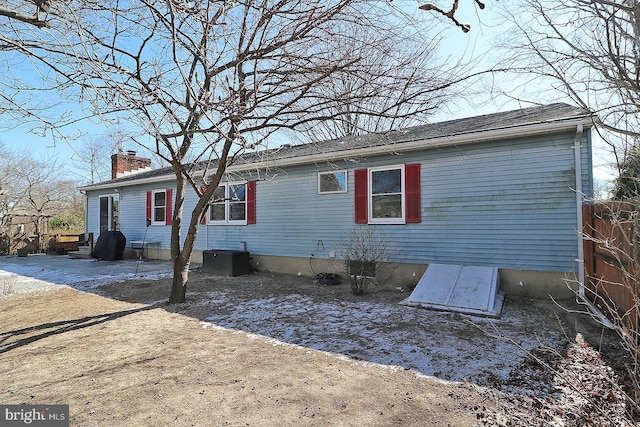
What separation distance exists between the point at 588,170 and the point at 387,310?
13.1ft

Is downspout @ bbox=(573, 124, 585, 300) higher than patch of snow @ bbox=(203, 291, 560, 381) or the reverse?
higher

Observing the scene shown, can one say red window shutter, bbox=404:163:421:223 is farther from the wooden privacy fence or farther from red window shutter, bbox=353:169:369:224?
the wooden privacy fence

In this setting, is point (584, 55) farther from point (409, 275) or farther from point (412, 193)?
point (409, 275)

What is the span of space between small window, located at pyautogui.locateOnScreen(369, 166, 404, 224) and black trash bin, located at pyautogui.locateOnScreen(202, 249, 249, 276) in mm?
3707

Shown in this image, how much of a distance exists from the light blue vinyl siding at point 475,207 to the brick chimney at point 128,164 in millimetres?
11060

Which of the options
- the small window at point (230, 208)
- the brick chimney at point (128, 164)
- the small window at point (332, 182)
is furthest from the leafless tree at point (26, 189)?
the small window at point (332, 182)

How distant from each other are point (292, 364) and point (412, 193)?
4.79 metres

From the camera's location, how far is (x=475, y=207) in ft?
21.4

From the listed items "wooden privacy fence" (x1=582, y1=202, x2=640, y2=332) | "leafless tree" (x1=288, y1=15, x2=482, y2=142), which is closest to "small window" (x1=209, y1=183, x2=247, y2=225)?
"leafless tree" (x1=288, y1=15, x2=482, y2=142)

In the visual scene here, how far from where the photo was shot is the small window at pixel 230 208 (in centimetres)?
1005

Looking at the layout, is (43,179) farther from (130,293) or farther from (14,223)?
(130,293)

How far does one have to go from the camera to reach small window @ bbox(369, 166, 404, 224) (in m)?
7.43

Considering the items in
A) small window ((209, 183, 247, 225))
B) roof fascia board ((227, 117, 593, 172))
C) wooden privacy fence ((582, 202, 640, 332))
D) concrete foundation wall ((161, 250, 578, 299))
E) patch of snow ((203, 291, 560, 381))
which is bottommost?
patch of snow ((203, 291, 560, 381))

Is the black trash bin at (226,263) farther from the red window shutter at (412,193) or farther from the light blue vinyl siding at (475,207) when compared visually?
the red window shutter at (412,193)
